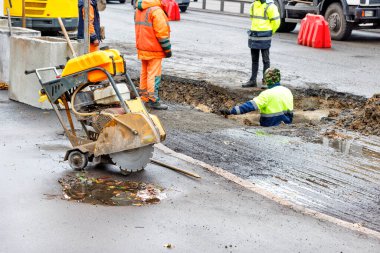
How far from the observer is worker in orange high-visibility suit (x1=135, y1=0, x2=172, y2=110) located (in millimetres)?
11758

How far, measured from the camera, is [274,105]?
1126 cm

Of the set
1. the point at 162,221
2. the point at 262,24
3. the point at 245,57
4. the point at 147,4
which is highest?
the point at 147,4

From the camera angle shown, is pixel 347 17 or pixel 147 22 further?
pixel 347 17

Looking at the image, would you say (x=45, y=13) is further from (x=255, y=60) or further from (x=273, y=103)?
(x=273, y=103)

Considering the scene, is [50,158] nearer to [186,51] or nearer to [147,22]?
[147,22]

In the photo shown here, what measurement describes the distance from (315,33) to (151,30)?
9.92 m

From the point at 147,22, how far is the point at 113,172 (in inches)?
169

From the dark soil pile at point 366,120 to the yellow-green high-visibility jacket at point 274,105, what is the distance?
2.69 ft

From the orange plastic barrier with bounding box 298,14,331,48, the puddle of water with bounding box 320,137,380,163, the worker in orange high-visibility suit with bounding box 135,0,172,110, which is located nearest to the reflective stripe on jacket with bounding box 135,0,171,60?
the worker in orange high-visibility suit with bounding box 135,0,172,110

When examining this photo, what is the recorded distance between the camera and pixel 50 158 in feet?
28.3

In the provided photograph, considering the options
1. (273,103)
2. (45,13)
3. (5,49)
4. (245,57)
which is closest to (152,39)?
(273,103)

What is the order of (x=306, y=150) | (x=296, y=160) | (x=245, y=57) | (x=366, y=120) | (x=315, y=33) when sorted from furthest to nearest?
(x=315, y=33) → (x=245, y=57) → (x=366, y=120) → (x=306, y=150) → (x=296, y=160)

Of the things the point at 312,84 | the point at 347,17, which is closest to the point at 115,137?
the point at 312,84

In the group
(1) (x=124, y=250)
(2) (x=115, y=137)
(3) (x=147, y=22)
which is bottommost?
(1) (x=124, y=250)
